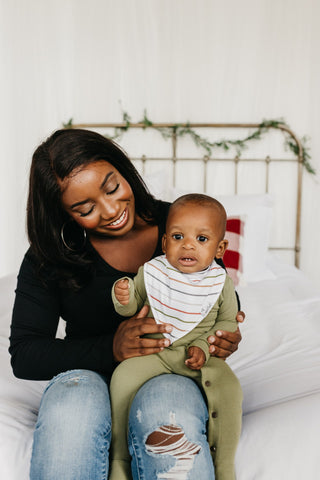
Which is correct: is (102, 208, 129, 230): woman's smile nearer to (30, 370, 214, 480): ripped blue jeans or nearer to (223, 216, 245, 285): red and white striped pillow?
(30, 370, 214, 480): ripped blue jeans

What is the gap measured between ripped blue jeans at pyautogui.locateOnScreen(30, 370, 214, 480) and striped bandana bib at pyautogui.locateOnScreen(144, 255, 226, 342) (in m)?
0.17

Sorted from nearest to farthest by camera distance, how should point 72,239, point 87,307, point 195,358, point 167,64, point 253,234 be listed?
point 195,358 → point 87,307 → point 72,239 → point 253,234 → point 167,64

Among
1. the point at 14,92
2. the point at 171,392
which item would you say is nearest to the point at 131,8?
the point at 14,92

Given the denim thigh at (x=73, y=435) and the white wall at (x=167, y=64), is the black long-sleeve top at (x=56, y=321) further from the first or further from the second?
the white wall at (x=167, y=64)

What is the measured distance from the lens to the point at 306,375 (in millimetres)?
1146

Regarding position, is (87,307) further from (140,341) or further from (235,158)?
(235,158)

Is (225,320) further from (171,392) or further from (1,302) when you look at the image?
(1,302)

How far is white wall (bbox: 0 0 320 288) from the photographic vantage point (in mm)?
2701

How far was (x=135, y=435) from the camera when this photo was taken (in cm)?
88

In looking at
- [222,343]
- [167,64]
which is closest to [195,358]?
[222,343]

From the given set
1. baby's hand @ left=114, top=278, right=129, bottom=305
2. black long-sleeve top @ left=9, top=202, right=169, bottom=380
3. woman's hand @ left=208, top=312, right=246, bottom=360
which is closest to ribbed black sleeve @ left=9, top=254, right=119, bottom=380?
black long-sleeve top @ left=9, top=202, right=169, bottom=380

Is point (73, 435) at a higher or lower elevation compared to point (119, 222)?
lower

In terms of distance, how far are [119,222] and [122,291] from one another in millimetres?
218

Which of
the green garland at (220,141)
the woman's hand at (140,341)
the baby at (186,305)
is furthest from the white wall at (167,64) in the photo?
the woman's hand at (140,341)
